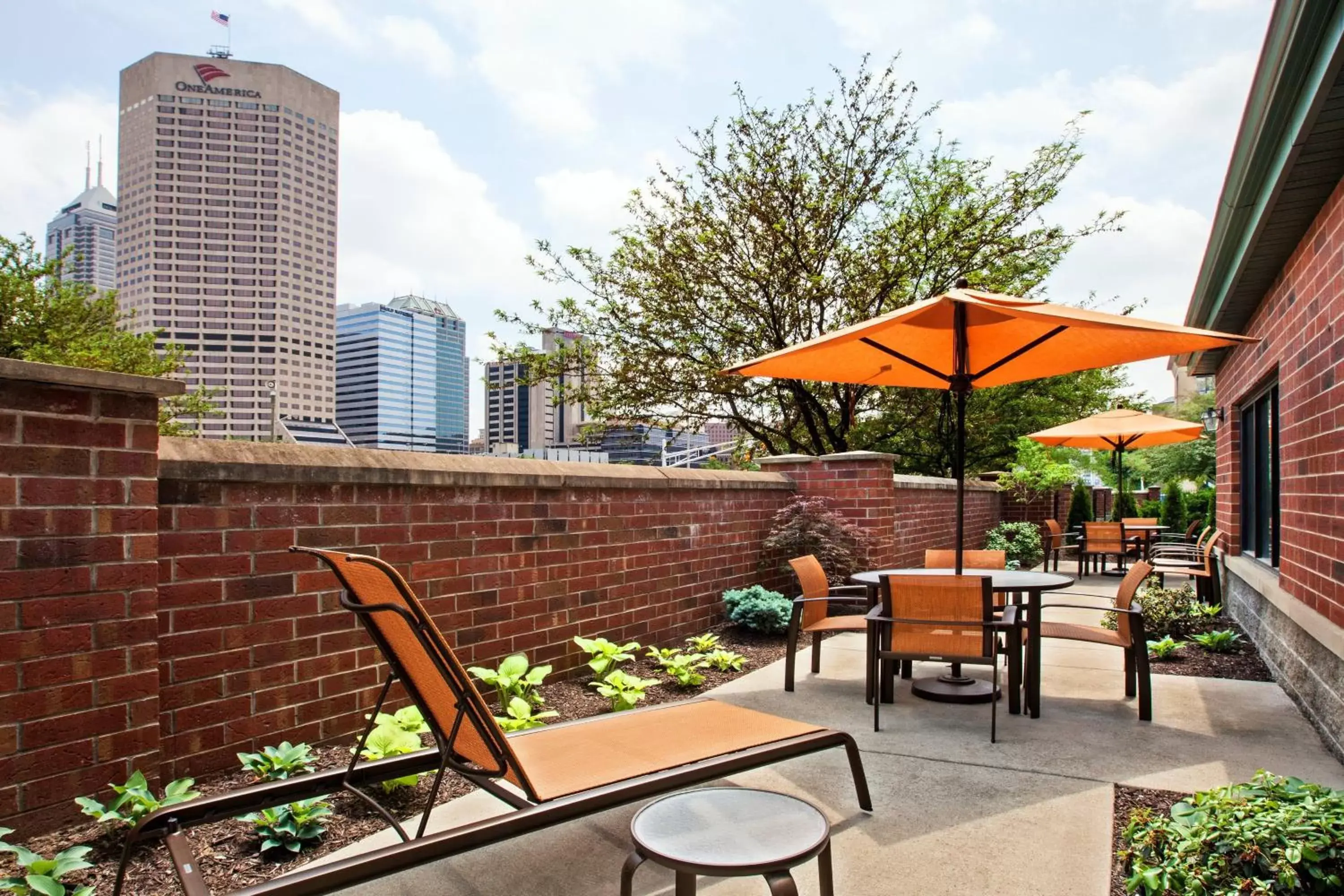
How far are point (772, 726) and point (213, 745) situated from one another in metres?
2.26

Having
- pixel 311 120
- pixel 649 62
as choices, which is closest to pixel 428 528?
pixel 649 62

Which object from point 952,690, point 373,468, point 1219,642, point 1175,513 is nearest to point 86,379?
point 373,468

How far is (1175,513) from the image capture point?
19672mm

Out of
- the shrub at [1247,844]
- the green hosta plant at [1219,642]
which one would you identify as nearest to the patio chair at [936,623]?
the shrub at [1247,844]

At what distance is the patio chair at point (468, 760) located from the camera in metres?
1.97

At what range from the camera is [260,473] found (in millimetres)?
3494

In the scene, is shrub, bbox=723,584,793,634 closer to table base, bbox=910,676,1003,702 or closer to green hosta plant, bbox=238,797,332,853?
table base, bbox=910,676,1003,702

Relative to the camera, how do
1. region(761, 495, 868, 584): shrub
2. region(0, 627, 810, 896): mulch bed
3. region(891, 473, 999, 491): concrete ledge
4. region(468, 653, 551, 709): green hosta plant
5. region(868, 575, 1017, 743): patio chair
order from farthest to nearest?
region(891, 473, 999, 491): concrete ledge → region(761, 495, 868, 584): shrub → region(868, 575, 1017, 743): patio chair → region(468, 653, 551, 709): green hosta plant → region(0, 627, 810, 896): mulch bed

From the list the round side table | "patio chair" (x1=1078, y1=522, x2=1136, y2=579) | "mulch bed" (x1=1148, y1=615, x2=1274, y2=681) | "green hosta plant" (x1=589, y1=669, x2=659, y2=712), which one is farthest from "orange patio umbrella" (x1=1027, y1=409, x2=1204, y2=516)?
the round side table

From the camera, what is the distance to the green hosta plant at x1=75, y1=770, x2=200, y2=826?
2627 millimetres

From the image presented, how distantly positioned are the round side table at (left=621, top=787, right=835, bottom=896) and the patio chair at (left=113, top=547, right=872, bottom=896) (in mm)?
348

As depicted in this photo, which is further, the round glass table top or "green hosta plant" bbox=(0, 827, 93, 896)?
"green hosta plant" bbox=(0, 827, 93, 896)

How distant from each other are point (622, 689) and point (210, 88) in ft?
380

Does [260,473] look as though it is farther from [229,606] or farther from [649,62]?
[649,62]
